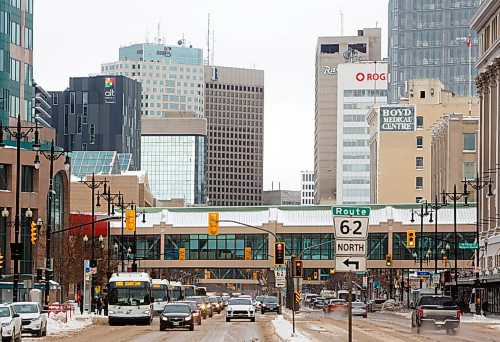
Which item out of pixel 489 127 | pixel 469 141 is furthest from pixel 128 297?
pixel 469 141

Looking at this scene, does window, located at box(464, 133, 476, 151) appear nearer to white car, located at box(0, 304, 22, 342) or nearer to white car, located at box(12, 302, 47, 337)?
white car, located at box(12, 302, 47, 337)

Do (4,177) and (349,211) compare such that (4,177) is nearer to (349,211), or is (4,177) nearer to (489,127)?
(489,127)

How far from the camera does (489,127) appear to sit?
120 m

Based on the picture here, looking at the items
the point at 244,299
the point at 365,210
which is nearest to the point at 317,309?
the point at 244,299

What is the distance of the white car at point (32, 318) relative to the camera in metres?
50.5

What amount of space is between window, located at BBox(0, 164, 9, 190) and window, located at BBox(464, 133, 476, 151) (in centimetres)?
7105

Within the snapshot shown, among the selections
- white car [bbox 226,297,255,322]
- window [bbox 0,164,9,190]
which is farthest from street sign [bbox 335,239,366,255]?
window [bbox 0,164,9,190]

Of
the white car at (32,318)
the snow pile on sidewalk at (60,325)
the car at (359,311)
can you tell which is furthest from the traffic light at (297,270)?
the car at (359,311)

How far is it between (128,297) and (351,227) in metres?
44.9

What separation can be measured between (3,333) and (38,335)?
1167 centimetres

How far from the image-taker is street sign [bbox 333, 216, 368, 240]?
27.1 metres

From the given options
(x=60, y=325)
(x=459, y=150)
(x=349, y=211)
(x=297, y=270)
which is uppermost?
(x=459, y=150)

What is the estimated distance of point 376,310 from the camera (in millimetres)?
134625

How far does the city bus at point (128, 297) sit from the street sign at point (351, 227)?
4435cm
